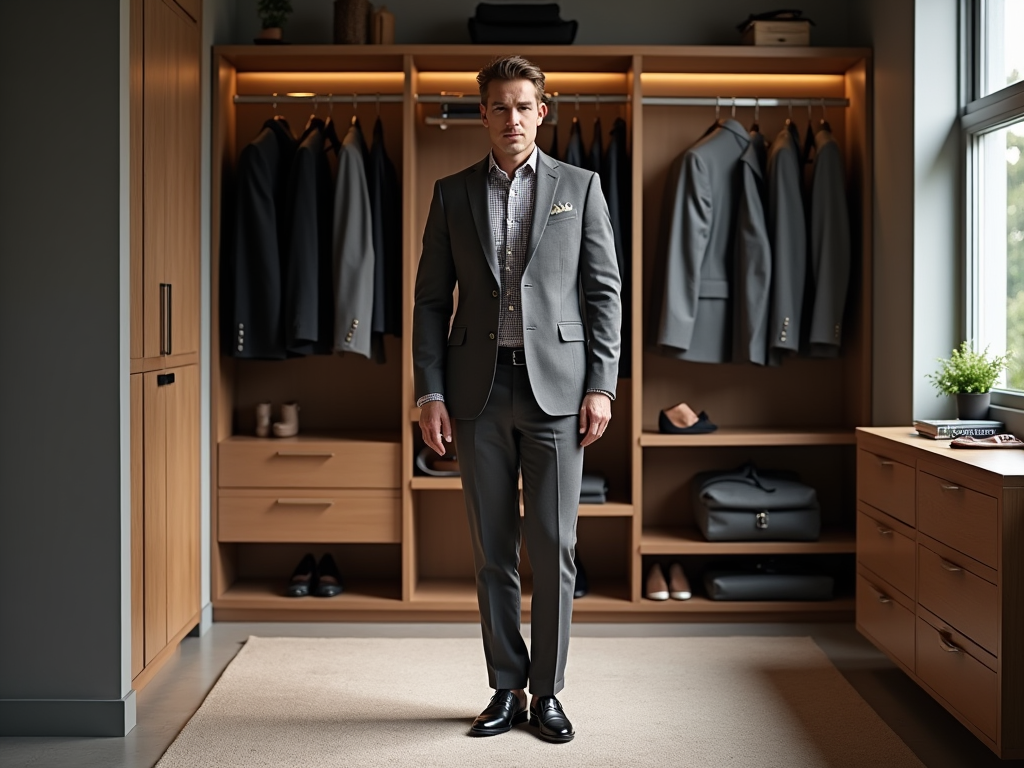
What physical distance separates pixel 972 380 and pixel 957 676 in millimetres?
985

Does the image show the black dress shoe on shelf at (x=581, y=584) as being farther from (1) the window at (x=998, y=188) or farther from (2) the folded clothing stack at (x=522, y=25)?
(2) the folded clothing stack at (x=522, y=25)

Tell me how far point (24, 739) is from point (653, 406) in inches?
99.6

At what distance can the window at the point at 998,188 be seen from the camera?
3143mm

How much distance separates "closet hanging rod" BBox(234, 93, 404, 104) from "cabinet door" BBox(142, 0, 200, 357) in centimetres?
38

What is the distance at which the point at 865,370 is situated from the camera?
387cm

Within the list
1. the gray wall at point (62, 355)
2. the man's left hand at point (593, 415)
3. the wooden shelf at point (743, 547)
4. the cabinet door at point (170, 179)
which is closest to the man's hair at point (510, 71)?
the man's left hand at point (593, 415)

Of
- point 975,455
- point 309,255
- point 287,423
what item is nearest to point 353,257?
point 309,255

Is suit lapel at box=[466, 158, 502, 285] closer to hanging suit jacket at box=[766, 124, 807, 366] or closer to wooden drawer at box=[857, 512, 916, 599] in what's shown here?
wooden drawer at box=[857, 512, 916, 599]

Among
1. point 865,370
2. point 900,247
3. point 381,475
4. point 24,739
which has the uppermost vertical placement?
point 900,247

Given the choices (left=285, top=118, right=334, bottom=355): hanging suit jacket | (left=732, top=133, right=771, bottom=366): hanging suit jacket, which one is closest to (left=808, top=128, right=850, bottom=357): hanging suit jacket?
(left=732, top=133, right=771, bottom=366): hanging suit jacket

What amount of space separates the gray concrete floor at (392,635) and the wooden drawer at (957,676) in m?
0.15

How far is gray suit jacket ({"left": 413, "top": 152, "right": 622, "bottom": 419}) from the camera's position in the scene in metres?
2.64

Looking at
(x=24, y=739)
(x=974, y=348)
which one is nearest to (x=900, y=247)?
(x=974, y=348)

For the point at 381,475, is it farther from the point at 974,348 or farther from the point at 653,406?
the point at 974,348
